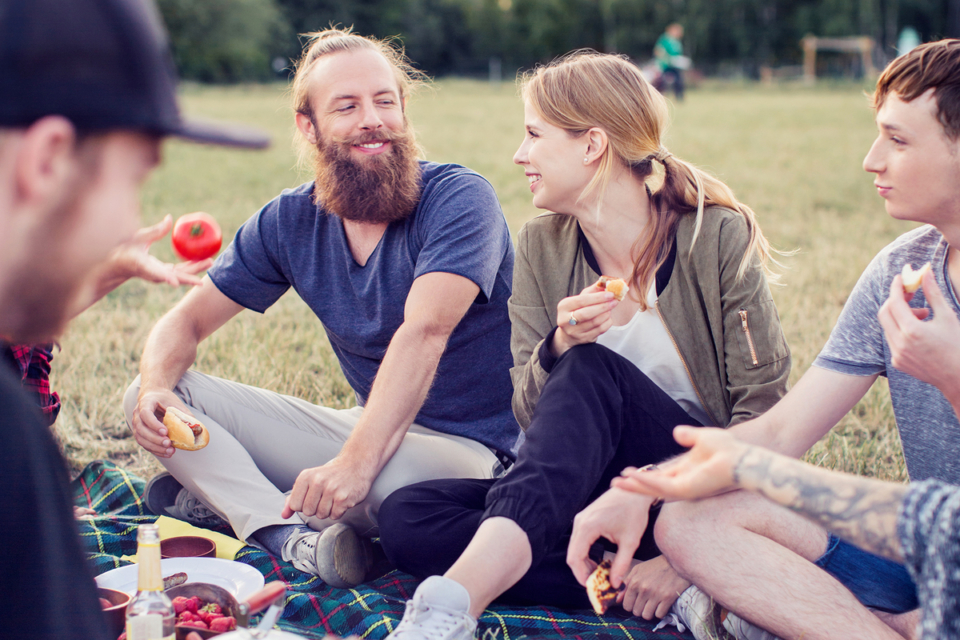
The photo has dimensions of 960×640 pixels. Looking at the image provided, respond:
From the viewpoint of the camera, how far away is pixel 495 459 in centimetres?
319

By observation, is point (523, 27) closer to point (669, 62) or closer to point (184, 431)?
point (669, 62)

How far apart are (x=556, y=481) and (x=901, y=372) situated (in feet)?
3.24

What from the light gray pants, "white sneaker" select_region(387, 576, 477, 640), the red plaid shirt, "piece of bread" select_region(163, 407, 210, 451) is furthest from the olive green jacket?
the red plaid shirt

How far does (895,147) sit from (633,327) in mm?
949

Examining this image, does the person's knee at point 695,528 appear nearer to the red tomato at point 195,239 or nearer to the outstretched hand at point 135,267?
the outstretched hand at point 135,267

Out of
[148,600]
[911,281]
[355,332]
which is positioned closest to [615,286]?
[911,281]

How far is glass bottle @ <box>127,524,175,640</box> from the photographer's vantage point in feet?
5.77

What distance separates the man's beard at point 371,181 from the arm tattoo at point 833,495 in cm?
194

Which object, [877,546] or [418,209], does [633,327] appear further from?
[877,546]

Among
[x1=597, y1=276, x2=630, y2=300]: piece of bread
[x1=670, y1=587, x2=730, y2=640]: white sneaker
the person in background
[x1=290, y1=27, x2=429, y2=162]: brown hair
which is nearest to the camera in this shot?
[x1=670, y1=587, x2=730, y2=640]: white sneaker

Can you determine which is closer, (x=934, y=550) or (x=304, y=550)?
(x=934, y=550)

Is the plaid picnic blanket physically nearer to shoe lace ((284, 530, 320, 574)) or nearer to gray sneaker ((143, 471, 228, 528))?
shoe lace ((284, 530, 320, 574))

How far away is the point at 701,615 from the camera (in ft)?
7.83

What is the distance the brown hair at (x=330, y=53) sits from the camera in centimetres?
346
